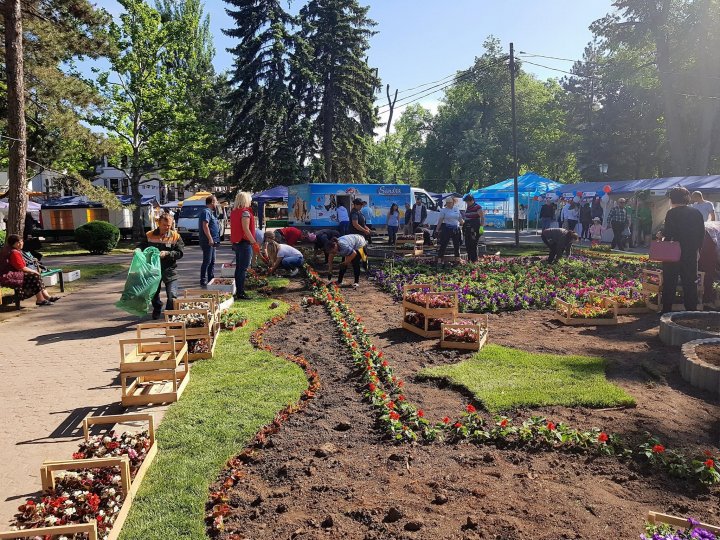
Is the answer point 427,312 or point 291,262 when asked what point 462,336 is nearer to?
point 427,312

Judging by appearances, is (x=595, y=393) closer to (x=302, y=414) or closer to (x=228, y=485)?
(x=302, y=414)

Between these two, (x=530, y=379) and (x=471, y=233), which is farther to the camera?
(x=471, y=233)

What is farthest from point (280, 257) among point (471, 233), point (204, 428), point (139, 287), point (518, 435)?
point (518, 435)

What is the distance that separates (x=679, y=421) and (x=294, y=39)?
31.2m

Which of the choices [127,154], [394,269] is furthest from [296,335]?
[127,154]

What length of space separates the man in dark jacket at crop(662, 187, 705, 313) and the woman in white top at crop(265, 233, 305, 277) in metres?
7.86

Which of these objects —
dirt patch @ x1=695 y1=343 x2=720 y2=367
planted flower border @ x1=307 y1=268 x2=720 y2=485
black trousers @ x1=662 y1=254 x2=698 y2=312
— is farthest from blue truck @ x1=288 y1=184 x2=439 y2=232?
planted flower border @ x1=307 y1=268 x2=720 y2=485

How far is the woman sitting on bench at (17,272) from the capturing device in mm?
10125

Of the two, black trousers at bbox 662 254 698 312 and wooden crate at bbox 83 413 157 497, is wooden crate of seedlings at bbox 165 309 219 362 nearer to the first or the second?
wooden crate at bbox 83 413 157 497

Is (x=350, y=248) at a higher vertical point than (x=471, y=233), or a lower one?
lower

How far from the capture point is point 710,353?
615 cm

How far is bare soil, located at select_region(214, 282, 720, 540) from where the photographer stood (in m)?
3.29

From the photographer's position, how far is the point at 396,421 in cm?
468

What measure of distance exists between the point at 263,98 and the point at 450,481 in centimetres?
3074
